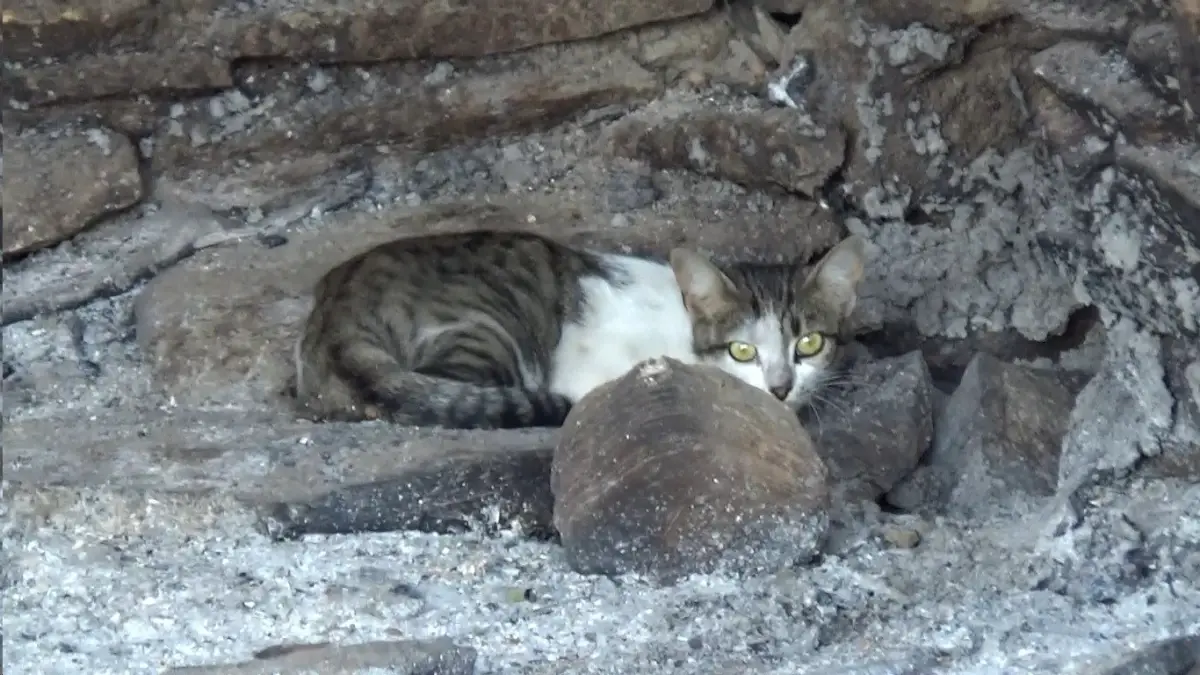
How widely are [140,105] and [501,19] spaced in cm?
79

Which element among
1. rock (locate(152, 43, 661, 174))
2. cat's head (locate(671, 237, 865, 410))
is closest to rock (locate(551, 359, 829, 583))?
cat's head (locate(671, 237, 865, 410))

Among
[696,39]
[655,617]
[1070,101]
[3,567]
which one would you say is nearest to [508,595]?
[655,617]

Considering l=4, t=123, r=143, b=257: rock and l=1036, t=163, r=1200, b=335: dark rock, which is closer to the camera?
l=1036, t=163, r=1200, b=335: dark rock

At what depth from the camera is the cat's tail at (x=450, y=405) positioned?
2.67 m

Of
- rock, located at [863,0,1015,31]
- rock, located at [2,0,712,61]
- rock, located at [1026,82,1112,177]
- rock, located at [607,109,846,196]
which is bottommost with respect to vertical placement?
rock, located at [607,109,846,196]

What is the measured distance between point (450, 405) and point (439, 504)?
425mm

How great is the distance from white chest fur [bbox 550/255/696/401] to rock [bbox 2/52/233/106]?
924 mm

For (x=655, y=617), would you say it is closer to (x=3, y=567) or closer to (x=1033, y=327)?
(x=3, y=567)

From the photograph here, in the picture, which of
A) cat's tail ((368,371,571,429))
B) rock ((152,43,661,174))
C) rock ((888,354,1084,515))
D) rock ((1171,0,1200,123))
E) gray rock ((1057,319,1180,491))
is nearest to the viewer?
rock ((1171,0,1200,123))

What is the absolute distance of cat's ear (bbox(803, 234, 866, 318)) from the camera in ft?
9.51

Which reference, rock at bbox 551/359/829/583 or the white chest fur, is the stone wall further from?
rock at bbox 551/359/829/583

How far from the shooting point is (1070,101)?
211 centimetres

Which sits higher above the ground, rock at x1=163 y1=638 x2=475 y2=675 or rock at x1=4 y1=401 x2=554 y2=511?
rock at x1=163 y1=638 x2=475 y2=675

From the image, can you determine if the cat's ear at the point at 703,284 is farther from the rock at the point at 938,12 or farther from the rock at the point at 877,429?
the rock at the point at 938,12
